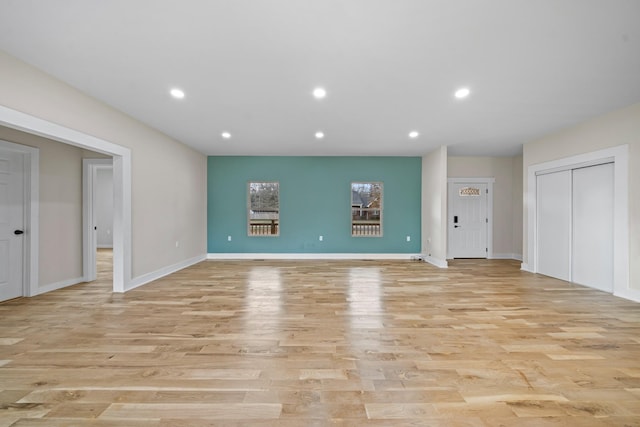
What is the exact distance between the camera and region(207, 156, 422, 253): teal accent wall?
7.43m

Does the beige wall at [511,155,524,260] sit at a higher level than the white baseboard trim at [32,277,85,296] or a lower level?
higher

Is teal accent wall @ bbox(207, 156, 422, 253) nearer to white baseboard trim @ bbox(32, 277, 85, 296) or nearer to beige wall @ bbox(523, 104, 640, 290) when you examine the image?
white baseboard trim @ bbox(32, 277, 85, 296)

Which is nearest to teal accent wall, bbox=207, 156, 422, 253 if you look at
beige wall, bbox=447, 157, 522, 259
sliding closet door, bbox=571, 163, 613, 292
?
beige wall, bbox=447, 157, 522, 259

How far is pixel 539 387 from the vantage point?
197 cm

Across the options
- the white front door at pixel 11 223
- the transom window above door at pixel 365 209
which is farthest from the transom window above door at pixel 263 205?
the white front door at pixel 11 223

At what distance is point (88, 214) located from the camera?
4.87m

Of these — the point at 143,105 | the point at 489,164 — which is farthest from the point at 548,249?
the point at 143,105

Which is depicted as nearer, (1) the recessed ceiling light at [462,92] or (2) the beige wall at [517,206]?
(1) the recessed ceiling light at [462,92]

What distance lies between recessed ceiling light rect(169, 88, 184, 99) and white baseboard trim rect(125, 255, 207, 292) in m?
2.92

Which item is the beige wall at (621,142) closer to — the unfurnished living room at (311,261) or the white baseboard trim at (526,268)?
the unfurnished living room at (311,261)

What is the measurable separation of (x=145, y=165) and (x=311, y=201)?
12.5ft

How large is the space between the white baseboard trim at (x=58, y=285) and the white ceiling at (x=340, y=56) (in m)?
2.88

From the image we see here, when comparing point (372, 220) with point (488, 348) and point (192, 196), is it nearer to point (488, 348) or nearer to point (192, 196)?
point (192, 196)

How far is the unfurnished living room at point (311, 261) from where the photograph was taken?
1.95m
